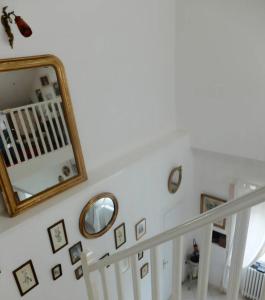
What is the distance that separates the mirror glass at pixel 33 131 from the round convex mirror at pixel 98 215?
16.6 inches

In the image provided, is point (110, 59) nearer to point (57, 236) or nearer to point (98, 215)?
point (98, 215)

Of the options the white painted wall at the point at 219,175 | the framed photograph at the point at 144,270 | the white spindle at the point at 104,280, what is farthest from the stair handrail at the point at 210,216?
the white painted wall at the point at 219,175

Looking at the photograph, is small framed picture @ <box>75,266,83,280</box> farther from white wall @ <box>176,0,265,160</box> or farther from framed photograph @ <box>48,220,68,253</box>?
white wall @ <box>176,0,265,160</box>

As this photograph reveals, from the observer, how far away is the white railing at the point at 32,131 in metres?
1.90

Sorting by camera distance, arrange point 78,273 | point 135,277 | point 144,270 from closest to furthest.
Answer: point 135,277 < point 78,273 < point 144,270

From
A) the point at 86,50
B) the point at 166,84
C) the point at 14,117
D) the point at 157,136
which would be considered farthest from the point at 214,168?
the point at 14,117

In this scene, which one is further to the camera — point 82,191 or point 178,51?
point 178,51

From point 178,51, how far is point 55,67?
198 centimetres

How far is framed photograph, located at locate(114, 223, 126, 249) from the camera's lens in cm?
290

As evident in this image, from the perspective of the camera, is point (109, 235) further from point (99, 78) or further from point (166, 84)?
point (166, 84)

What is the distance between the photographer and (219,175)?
159 inches

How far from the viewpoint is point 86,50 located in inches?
92.5

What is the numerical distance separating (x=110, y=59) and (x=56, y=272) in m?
2.11

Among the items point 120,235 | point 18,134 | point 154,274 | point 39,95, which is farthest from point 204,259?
point 120,235
